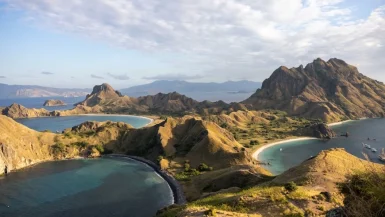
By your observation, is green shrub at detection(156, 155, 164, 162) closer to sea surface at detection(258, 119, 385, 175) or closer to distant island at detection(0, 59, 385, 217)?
distant island at detection(0, 59, 385, 217)

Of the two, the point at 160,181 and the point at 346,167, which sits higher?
the point at 346,167

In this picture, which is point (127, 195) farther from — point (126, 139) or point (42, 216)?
point (126, 139)

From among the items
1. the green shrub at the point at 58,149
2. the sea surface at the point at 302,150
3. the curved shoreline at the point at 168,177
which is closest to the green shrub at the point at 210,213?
the curved shoreline at the point at 168,177

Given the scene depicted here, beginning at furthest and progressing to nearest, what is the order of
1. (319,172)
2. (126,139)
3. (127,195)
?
(126,139)
(127,195)
(319,172)

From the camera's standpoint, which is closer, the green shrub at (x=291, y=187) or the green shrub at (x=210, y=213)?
the green shrub at (x=210, y=213)

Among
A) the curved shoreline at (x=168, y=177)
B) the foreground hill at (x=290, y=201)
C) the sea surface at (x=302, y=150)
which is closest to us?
the foreground hill at (x=290, y=201)

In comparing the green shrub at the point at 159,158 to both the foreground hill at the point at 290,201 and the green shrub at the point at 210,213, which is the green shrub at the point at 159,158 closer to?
the foreground hill at the point at 290,201

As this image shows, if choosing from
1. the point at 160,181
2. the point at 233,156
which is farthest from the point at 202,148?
the point at 160,181
